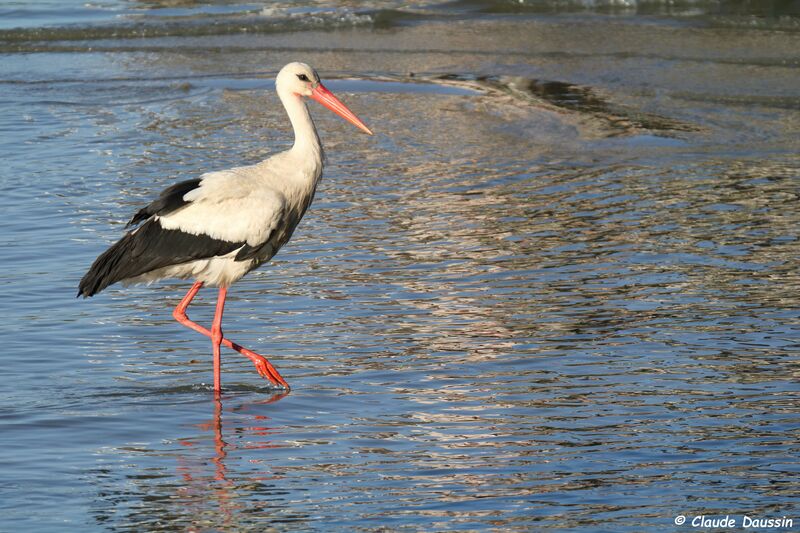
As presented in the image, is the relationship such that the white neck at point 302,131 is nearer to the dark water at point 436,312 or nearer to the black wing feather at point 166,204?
the black wing feather at point 166,204

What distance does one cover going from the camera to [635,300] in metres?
8.84

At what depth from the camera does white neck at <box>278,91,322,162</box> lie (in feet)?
27.6

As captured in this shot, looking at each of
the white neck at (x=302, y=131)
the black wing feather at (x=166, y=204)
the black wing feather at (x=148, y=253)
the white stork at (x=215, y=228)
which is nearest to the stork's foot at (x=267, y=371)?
the white stork at (x=215, y=228)

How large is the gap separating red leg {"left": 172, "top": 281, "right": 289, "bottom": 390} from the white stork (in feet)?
0.04

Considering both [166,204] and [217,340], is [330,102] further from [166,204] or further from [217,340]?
[217,340]

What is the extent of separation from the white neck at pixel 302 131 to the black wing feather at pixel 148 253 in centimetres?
71

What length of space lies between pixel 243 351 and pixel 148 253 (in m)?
0.83

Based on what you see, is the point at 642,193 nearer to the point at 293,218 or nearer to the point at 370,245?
the point at 370,245

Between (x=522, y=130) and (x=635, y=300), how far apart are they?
19.2 feet

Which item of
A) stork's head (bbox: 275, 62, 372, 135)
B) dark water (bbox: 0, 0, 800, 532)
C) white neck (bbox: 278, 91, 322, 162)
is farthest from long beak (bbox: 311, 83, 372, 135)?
dark water (bbox: 0, 0, 800, 532)

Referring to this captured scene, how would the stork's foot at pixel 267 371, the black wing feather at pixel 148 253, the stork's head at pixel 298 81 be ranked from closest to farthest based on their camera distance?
the stork's foot at pixel 267 371 → the black wing feather at pixel 148 253 → the stork's head at pixel 298 81

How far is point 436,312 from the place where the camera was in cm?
877

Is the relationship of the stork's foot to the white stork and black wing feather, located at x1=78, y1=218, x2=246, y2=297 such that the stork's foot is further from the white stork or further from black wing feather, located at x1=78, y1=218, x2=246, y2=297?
black wing feather, located at x1=78, y1=218, x2=246, y2=297

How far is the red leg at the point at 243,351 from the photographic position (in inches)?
299
